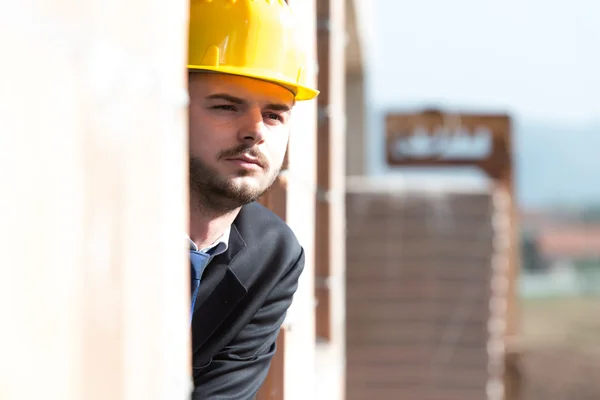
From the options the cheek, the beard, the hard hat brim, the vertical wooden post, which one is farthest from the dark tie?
the vertical wooden post

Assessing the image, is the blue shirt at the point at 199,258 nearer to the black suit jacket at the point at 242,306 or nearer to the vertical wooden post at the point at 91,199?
the black suit jacket at the point at 242,306

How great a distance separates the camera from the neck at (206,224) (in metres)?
1.93

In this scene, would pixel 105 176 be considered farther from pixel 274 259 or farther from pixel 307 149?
pixel 307 149

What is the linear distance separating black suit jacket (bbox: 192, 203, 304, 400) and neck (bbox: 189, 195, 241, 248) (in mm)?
44

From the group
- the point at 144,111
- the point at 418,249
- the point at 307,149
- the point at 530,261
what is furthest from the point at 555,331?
the point at 144,111

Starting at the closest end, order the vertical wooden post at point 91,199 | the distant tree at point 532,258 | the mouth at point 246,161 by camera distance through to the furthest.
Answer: the vertical wooden post at point 91,199 < the mouth at point 246,161 < the distant tree at point 532,258

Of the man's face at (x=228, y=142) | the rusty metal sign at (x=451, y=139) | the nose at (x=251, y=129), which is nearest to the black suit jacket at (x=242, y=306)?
the man's face at (x=228, y=142)

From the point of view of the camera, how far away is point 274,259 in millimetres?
2115

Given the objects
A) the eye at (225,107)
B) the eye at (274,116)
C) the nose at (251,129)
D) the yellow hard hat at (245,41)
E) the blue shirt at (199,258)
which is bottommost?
the blue shirt at (199,258)

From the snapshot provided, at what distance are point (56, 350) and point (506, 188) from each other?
8862 millimetres

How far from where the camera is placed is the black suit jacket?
1983 millimetres

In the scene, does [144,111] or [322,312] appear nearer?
[144,111]

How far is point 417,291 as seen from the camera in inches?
216

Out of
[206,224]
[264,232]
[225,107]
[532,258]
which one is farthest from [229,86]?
[532,258]
